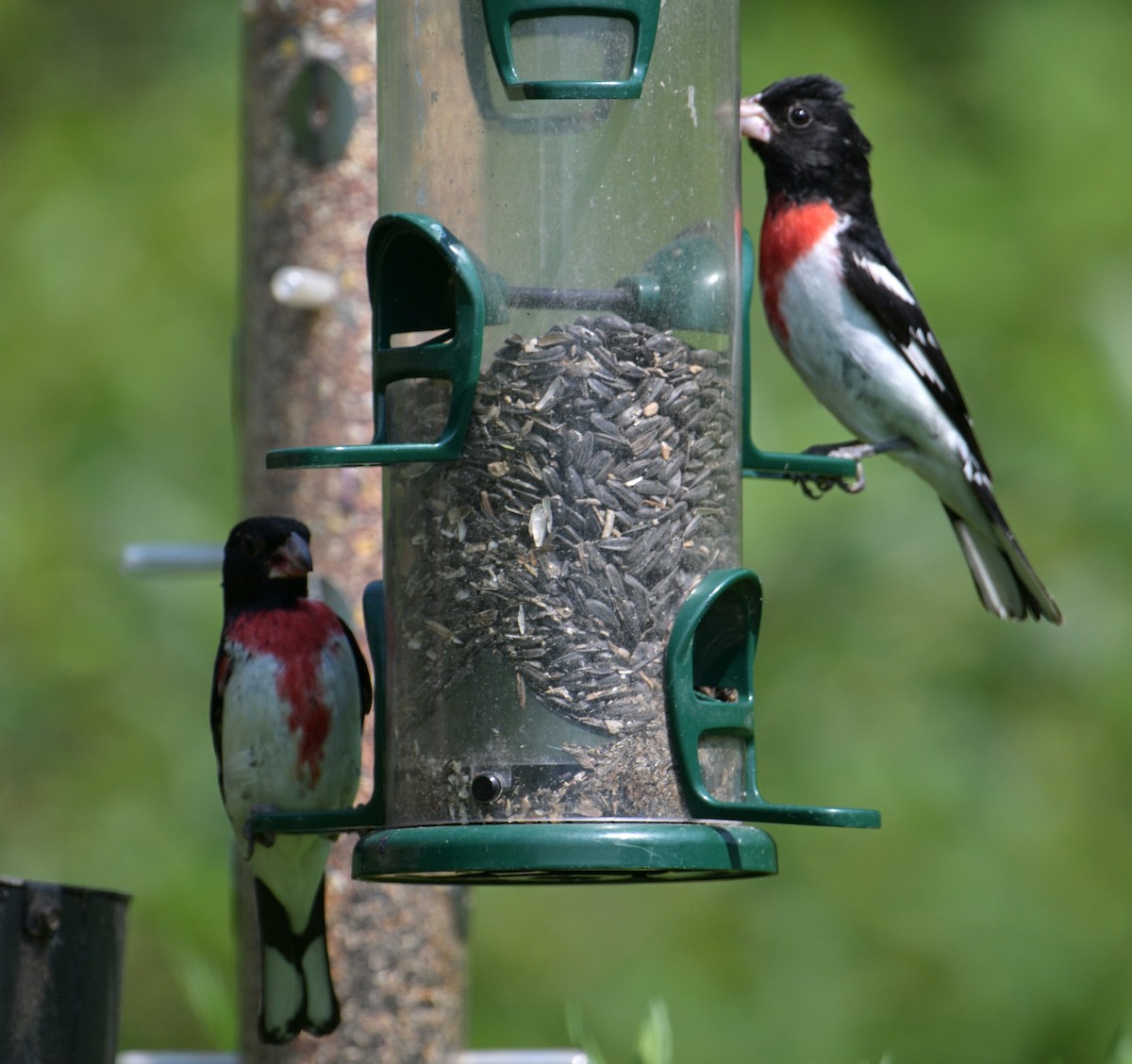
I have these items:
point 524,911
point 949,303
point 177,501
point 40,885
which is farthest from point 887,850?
point 40,885

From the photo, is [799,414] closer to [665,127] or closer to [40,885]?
[665,127]

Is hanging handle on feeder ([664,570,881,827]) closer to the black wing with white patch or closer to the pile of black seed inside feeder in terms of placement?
the pile of black seed inside feeder

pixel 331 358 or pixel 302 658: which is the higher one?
pixel 331 358

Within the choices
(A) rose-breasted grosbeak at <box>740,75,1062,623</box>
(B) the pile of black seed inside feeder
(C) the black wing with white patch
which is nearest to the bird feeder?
(B) the pile of black seed inside feeder

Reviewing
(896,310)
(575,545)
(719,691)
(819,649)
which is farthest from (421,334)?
(819,649)

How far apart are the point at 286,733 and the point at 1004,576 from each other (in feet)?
8.36

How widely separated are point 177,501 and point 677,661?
18.8 feet

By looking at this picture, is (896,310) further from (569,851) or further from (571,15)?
(569,851)

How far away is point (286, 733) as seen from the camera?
5426 millimetres

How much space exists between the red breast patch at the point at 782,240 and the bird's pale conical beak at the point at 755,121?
266 mm

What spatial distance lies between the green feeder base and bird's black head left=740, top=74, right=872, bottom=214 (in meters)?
2.40

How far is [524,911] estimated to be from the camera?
10102 millimetres

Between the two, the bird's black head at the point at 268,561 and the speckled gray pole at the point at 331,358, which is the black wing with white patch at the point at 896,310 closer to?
the speckled gray pole at the point at 331,358

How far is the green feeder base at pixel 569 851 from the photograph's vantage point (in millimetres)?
4441
